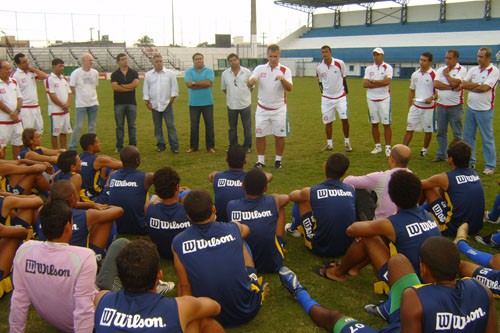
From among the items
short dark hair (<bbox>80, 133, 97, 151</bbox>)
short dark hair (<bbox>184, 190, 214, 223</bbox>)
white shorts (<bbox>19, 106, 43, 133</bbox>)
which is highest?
white shorts (<bbox>19, 106, 43, 133</bbox>)

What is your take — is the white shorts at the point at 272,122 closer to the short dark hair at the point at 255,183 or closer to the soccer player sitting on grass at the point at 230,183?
the soccer player sitting on grass at the point at 230,183

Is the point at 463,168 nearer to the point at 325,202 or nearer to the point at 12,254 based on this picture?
the point at 325,202

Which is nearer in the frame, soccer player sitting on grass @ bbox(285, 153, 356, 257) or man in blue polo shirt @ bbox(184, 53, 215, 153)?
soccer player sitting on grass @ bbox(285, 153, 356, 257)

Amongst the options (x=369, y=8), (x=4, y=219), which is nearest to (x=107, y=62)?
(x=369, y=8)

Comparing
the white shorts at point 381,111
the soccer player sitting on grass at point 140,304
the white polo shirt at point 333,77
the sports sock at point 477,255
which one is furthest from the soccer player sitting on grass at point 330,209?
the white polo shirt at point 333,77

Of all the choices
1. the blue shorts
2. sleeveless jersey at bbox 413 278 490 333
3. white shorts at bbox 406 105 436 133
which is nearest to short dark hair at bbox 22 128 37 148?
sleeveless jersey at bbox 413 278 490 333

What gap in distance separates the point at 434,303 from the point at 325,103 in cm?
909

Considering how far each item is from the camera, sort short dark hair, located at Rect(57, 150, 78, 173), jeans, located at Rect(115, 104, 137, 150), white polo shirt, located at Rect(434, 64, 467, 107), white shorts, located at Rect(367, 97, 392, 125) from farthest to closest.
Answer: jeans, located at Rect(115, 104, 137, 150), white shorts, located at Rect(367, 97, 392, 125), white polo shirt, located at Rect(434, 64, 467, 107), short dark hair, located at Rect(57, 150, 78, 173)

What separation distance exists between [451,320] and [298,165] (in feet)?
23.7

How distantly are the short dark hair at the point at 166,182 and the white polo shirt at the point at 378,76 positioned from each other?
24.1ft

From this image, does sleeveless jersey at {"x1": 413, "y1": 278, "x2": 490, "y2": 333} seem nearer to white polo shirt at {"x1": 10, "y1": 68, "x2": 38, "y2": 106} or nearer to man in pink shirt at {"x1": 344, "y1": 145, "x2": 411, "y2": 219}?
man in pink shirt at {"x1": 344, "y1": 145, "x2": 411, "y2": 219}

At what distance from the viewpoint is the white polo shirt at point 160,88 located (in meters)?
11.6

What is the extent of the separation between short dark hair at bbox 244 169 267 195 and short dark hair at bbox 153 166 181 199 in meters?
0.86

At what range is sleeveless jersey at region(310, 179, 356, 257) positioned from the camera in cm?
534
